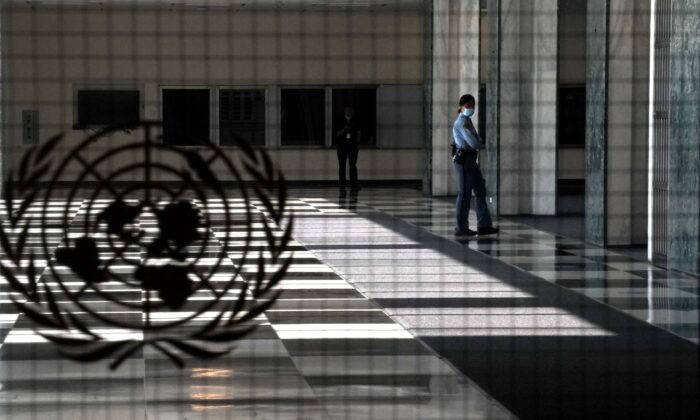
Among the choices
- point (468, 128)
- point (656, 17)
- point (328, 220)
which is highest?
point (656, 17)

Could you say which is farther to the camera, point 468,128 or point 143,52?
point 143,52

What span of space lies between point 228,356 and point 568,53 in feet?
34.2

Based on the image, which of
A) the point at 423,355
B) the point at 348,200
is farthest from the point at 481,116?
the point at 423,355

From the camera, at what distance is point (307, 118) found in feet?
50.7

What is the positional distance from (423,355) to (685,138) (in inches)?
105

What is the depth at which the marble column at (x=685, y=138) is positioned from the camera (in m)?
6.26

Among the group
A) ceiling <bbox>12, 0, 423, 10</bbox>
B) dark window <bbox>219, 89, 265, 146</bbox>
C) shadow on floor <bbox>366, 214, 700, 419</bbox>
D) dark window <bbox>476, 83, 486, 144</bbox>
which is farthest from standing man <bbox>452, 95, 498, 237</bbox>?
dark window <bbox>219, 89, 265, 146</bbox>

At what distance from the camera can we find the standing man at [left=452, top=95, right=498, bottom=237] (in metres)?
7.94

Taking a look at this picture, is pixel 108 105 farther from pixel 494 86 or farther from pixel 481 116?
pixel 494 86

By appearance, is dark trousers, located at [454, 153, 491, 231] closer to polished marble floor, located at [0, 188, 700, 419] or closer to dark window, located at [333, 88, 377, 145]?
polished marble floor, located at [0, 188, 700, 419]

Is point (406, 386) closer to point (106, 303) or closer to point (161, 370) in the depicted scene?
point (161, 370)

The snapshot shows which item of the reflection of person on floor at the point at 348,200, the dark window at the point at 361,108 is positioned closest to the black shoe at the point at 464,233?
the reflection of person on floor at the point at 348,200

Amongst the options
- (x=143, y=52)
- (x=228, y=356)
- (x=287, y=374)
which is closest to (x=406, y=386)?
(x=287, y=374)

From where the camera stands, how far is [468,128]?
798 cm
